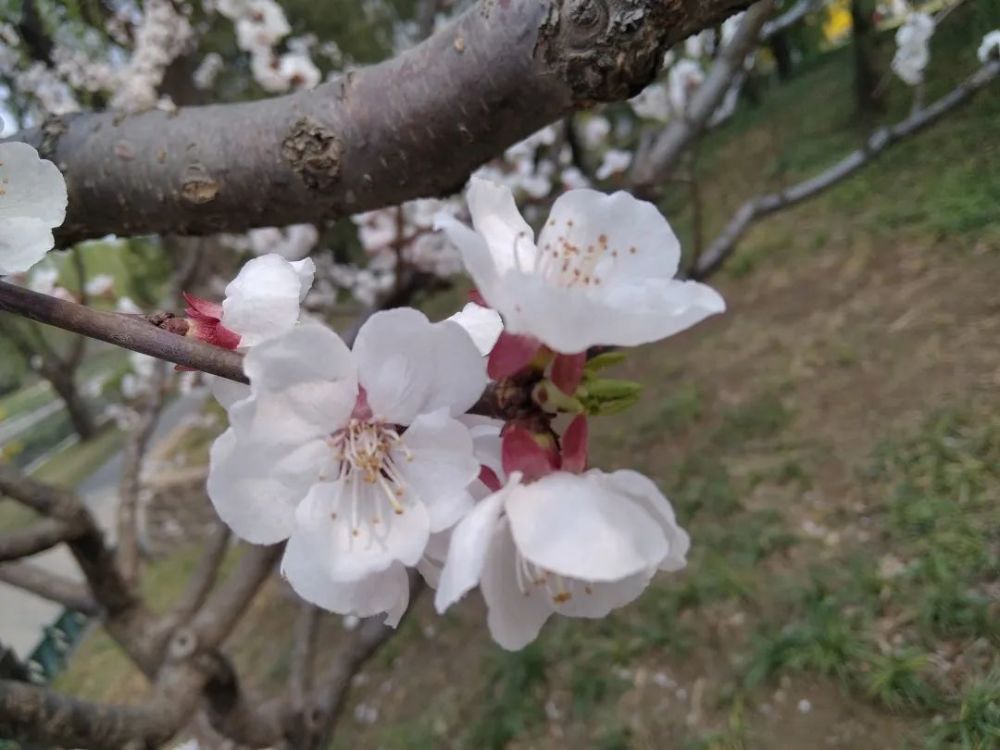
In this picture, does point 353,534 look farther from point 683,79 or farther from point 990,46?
point 683,79

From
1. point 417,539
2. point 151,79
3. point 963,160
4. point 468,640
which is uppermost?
point 151,79

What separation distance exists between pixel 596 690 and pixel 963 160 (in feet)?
10.8

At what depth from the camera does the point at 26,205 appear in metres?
0.54

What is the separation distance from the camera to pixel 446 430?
46 cm

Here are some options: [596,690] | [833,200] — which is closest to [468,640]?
[596,690]

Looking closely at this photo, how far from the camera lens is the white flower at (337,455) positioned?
1.47 ft

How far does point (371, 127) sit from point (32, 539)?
3.40 ft

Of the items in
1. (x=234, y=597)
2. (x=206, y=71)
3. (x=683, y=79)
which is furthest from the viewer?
(x=206, y=71)

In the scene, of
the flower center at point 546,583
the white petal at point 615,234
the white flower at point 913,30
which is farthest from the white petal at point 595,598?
the white flower at point 913,30

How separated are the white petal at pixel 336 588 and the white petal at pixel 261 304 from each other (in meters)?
0.15

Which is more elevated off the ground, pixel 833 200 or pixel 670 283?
pixel 670 283

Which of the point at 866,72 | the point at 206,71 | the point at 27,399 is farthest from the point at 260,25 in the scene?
the point at 27,399

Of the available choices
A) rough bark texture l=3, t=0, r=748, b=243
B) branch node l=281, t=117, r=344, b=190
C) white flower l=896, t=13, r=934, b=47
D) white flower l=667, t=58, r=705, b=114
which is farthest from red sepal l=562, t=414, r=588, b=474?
white flower l=667, t=58, r=705, b=114

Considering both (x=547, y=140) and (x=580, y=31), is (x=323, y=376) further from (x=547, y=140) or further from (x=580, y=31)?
(x=547, y=140)
